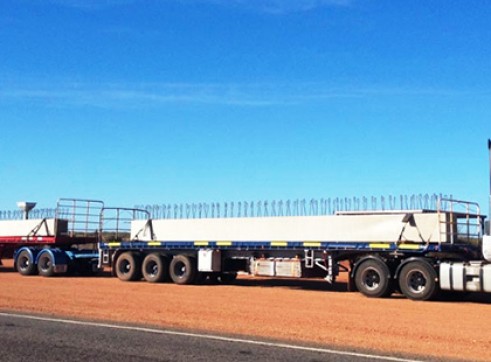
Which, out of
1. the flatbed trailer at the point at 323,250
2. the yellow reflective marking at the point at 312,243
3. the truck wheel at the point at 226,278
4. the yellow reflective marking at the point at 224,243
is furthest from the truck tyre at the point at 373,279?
the truck wheel at the point at 226,278

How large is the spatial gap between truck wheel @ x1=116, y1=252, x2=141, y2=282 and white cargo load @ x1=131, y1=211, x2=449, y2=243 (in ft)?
2.67

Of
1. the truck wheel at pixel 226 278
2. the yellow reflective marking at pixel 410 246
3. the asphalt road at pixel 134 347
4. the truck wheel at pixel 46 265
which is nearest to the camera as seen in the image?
the asphalt road at pixel 134 347

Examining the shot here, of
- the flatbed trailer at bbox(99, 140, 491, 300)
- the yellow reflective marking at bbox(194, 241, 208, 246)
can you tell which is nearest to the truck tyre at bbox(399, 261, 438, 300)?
the flatbed trailer at bbox(99, 140, 491, 300)

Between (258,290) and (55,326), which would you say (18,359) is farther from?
(258,290)

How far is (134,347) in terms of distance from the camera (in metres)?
10.7

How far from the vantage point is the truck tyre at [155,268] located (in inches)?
1003

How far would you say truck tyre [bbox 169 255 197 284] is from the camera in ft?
81.3

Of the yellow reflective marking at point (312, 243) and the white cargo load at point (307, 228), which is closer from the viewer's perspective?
the white cargo load at point (307, 228)

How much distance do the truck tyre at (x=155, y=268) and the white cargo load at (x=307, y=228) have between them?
755 millimetres

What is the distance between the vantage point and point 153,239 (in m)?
26.3

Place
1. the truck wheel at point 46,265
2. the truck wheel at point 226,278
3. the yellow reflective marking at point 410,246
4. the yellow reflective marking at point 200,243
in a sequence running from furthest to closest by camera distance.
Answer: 1. the truck wheel at point 46,265
2. the truck wheel at point 226,278
3. the yellow reflective marking at point 200,243
4. the yellow reflective marking at point 410,246

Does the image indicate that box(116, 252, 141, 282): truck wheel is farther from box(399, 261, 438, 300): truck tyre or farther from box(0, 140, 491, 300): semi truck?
box(399, 261, 438, 300): truck tyre

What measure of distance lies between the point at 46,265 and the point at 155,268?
5780 mm

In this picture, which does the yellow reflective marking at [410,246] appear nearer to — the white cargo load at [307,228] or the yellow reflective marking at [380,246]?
the white cargo load at [307,228]
